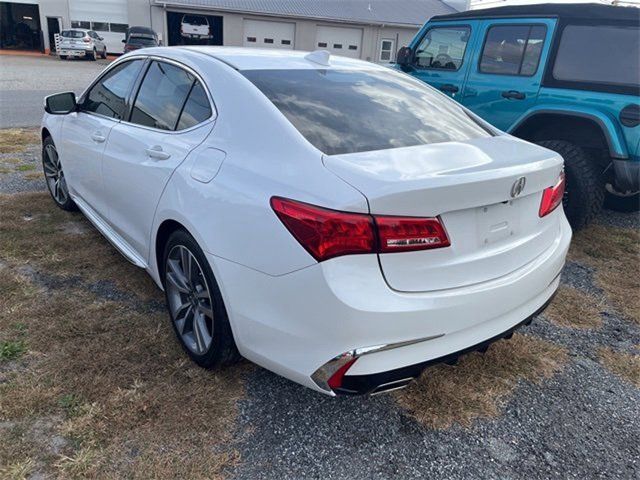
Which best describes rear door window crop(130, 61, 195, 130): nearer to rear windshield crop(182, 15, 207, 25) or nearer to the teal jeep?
the teal jeep

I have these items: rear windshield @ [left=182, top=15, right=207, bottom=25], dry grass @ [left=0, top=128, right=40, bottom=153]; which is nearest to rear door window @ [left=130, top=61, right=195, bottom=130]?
dry grass @ [left=0, top=128, right=40, bottom=153]

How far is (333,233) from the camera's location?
1.82 meters

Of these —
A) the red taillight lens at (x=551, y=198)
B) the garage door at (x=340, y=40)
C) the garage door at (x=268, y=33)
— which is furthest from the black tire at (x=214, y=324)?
the garage door at (x=340, y=40)

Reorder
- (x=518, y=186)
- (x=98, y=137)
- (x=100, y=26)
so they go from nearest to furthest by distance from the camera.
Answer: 1. (x=518, y=186)
2. (x=98, y=137)
3. (x=100, y=26)

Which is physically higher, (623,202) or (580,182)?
(580,182)

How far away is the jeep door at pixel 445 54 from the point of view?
571cm

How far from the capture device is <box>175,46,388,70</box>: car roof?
109 inches

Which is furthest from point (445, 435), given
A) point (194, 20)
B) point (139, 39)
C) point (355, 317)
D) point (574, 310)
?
point (194, 20)

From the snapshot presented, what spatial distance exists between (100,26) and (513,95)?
3155cm

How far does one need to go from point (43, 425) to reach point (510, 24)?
5382 millimetres

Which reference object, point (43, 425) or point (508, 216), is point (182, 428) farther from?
point (508, 216)

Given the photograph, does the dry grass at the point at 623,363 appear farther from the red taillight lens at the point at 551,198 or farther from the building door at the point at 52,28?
the building door at the point at 52,28

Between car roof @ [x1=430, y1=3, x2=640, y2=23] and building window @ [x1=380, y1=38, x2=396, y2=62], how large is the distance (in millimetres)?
27275

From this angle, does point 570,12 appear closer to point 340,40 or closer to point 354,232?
point 354,232
